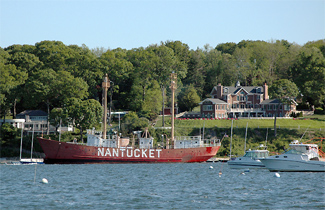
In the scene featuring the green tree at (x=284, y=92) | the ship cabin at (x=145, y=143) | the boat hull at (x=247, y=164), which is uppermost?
the green tree at (x=284, y=92)

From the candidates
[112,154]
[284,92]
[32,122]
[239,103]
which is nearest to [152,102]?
[239,103]

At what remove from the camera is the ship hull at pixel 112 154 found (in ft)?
245

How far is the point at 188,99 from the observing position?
123 metres

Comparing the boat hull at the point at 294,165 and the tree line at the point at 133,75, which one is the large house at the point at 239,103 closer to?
the tree line at the point at 133,75

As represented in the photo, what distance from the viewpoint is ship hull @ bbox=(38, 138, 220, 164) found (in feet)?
245

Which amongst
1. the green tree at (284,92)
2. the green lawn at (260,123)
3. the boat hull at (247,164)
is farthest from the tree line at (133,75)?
the boat hull at (247,164)

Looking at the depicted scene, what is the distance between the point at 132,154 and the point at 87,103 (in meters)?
21.0

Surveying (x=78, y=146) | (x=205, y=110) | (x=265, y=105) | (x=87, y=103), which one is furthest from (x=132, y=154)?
(x=265, y=105)

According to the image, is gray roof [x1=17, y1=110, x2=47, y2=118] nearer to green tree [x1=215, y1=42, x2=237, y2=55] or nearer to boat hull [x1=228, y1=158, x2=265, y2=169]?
boat hull [x1=228, y1=158, x2=265, y2=169]

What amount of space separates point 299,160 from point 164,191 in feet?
60.3

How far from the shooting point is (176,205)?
34.6m

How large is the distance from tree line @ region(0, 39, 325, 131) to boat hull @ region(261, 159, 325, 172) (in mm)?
46008

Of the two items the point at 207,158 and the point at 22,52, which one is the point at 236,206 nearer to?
the point at 207,158

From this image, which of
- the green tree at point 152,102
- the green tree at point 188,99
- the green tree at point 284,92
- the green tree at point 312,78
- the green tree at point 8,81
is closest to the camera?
the green tree at point 284,92
